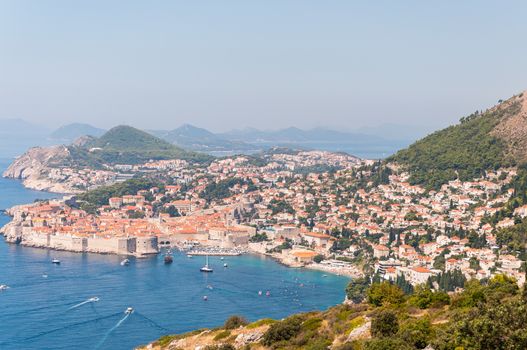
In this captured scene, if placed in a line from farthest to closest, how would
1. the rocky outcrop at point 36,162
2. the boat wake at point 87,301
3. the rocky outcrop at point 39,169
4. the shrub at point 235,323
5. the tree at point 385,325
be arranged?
the rocky outcrop at point 36,162 < the rocky outcrop at point 39,169 < the boat wake at point 87,301 < the shrub at point 235,323 < the tree at point 385,325

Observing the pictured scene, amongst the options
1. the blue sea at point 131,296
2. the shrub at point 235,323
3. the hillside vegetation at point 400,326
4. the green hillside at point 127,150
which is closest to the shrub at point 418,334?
the hillside vegetation at point 400,326

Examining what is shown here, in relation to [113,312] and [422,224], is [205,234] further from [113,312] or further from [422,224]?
[113,312]

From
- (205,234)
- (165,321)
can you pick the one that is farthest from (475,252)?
(205,234)

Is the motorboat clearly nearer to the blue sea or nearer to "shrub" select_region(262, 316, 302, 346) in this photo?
the blue sea

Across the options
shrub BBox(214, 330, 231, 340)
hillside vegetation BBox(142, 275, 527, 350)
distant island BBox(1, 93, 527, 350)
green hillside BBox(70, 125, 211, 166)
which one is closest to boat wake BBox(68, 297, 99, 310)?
distant island BBox(1, 93, 527, 350)

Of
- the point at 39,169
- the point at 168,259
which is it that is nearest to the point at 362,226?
the point at 168,259

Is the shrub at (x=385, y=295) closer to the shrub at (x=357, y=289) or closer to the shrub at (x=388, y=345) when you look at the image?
the shrub at (x=388, y=345)
